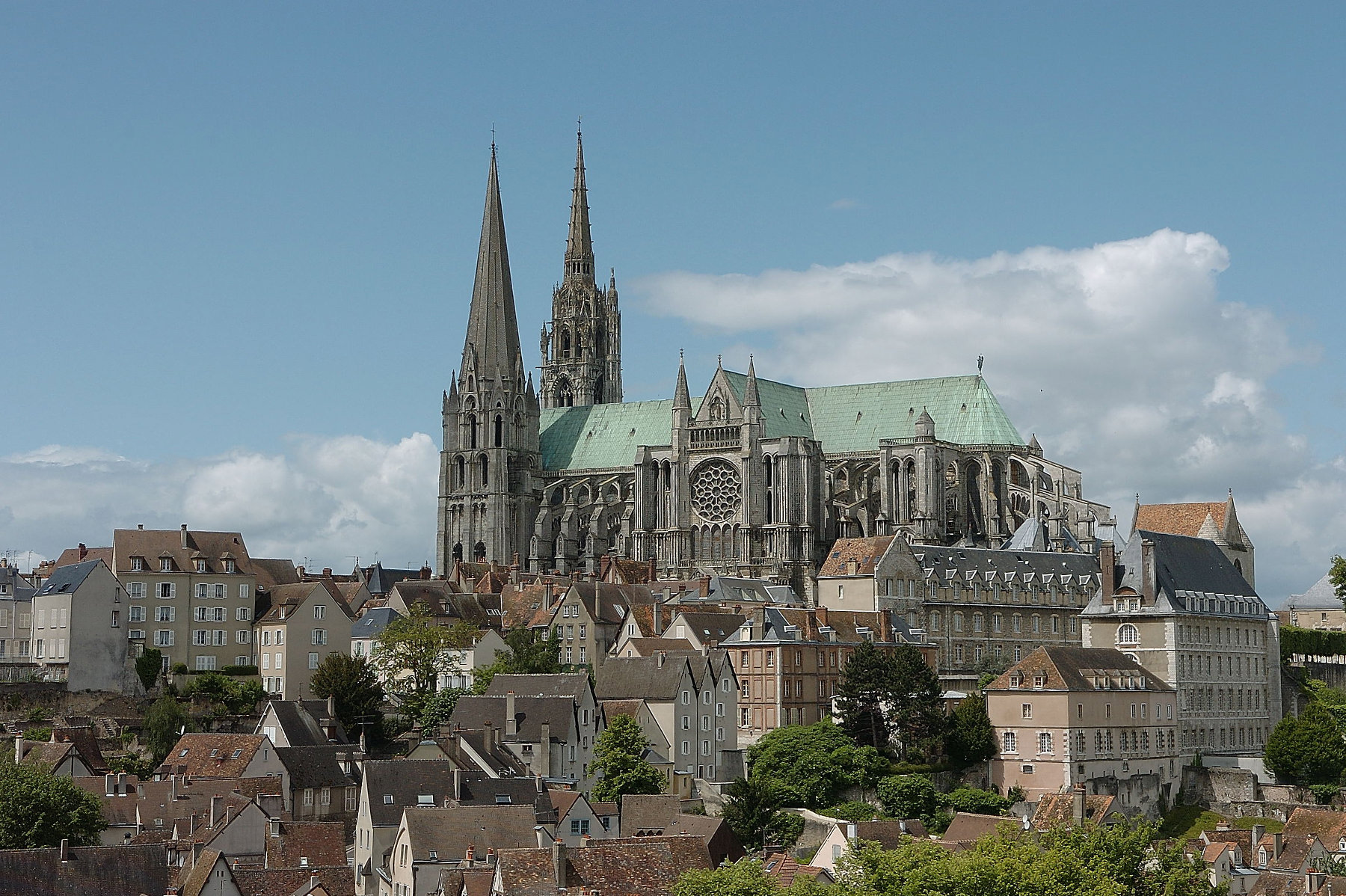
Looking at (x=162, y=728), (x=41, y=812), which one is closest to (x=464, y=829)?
(x=41, y=812)

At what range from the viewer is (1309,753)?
3649 inches

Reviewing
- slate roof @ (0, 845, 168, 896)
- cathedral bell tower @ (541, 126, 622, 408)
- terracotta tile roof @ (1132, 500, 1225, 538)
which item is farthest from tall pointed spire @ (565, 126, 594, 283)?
slate roof @ (0, 845, 168, 896)

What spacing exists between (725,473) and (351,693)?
57.9 m

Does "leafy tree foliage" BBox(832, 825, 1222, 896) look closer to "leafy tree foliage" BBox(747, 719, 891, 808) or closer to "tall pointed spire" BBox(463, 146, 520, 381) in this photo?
"leafy tree foliage" BBox(747, 719, 891, 808)

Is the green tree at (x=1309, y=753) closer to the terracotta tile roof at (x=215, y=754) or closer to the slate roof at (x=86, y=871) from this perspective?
the terracotta tile roof at (x=215, y=754)

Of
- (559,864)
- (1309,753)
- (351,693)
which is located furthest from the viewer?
(1309,753)

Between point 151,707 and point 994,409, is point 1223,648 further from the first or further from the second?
point 151,707

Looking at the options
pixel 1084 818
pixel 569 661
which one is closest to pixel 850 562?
pixel 569 661

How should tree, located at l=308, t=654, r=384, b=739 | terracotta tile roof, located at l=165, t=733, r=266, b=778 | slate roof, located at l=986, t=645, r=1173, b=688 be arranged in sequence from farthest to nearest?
slate roof, located at l=986, t=645, r=1173, b=688
tree, located at l=308, t=654, r=384, b=739
terracotta tile roof, located at l=165, t=733, r=266, b=778

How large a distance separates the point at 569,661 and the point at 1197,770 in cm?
2969

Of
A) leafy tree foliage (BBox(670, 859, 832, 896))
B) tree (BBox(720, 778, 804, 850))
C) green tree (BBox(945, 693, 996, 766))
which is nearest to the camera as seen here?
leafy tree foliage (BBox(670, 859, 832, 896))

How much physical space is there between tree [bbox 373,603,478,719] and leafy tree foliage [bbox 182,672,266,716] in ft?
21.9

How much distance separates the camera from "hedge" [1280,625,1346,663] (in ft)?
368

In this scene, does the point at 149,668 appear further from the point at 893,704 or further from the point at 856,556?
the point at 856,556
